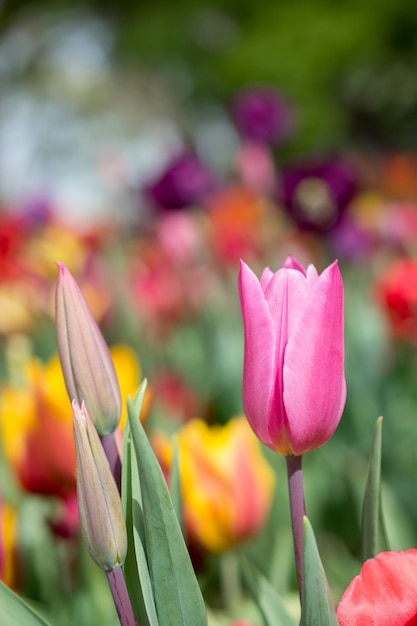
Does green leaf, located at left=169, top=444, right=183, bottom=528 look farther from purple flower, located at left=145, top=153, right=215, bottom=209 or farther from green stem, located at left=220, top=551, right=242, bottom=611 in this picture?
purple flower, located at left=145, top=153, right=215, bottom=209

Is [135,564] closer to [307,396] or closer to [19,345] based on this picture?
[307,396]

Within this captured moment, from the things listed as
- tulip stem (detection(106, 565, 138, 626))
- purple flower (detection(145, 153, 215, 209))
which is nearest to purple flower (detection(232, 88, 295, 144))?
purple flower (detection(145, 153, 215, 209))

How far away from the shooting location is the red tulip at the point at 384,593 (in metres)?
0.29

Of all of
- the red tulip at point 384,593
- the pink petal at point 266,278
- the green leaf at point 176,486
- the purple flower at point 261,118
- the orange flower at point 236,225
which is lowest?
the orange flower at point 236,225

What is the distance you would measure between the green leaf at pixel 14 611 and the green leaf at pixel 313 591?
108 millimetres

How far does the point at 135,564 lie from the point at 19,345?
112cm

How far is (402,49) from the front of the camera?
11.0 m

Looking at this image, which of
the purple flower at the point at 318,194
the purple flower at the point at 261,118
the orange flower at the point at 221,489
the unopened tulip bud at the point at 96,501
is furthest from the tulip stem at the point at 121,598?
the purple flower at the point at 261,118

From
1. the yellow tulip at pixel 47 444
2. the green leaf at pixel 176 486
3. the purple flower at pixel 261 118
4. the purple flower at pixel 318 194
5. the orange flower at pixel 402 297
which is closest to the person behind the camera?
the green leaf at pixel 176 486

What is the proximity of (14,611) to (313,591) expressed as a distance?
4.9 inches

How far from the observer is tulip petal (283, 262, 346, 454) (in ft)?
1.02

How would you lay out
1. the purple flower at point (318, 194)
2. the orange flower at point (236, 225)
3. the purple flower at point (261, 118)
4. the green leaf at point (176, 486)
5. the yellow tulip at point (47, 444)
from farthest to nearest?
the purple flower at point (261, 118) → the orange flower at point (236, 225) → the purple flower at point (318, 194) → the yellow tulip at point (47, 444) → the green leaf at point (176, 486)

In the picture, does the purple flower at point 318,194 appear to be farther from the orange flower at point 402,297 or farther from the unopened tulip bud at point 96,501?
the unopened tulip bud at point 96,501

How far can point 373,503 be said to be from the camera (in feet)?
1.08
